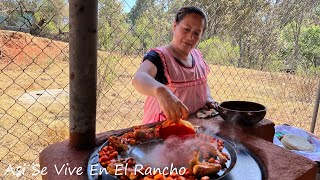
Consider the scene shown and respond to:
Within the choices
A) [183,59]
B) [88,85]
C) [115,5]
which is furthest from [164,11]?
[88,85]

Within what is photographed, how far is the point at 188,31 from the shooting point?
191 cm

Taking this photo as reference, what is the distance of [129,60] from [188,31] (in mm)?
1920

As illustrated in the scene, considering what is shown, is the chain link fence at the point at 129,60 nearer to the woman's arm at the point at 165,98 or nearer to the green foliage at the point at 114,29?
the green foliage at the point at 114,29

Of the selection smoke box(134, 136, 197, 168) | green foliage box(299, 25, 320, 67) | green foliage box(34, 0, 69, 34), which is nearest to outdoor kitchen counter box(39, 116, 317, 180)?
smoke box(134, 136, 197, 168)

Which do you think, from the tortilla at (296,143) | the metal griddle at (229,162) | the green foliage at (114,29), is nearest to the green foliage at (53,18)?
the green foliage at (114,29)

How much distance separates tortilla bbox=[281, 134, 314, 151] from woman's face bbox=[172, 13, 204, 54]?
117cm

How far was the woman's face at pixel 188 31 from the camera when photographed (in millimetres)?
1896

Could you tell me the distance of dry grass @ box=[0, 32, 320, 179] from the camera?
A: 121 inches

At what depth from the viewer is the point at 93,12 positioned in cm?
123

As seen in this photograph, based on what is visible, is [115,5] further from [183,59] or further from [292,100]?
[292,100]

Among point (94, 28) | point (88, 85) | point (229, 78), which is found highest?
point (94, 28)

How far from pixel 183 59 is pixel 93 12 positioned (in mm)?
943

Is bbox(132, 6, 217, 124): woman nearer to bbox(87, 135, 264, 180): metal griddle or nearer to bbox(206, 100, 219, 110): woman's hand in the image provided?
bbox(206, 100, 219, 110): woman's hand

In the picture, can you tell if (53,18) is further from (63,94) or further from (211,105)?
(211,105)
